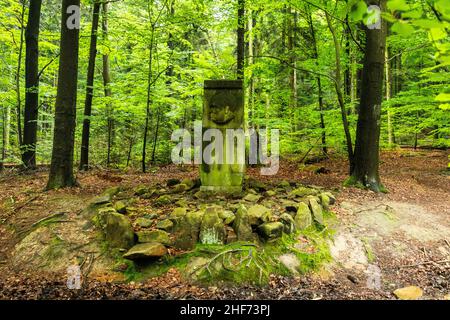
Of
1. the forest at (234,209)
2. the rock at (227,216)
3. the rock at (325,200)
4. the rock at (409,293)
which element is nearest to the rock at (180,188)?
the forest at (234,209)

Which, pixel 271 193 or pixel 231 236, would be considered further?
pixel 271 193

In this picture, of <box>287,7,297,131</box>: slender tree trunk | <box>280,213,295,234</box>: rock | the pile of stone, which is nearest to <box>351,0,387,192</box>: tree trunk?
the pile of stone

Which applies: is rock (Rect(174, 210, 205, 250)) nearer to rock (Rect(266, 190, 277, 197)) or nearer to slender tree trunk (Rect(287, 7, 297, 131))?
rock (Rect(266, 190, 277, 197))

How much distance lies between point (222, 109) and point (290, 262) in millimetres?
3100

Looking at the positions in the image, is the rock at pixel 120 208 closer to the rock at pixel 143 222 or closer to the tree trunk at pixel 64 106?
the rock at pixel 143 222

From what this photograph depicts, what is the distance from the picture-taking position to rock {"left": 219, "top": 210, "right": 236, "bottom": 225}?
178 inches

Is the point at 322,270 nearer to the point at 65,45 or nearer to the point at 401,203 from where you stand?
the point at 401,203

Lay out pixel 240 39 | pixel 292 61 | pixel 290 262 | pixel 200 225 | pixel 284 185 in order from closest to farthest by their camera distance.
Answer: pixel 290 262, pixel 200 225, pixel 284 185, pixel 240 39, pixel 292 61

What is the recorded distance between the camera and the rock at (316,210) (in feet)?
16.5

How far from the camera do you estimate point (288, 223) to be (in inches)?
180

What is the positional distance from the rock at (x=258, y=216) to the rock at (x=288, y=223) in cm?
21

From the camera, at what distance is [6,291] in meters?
3.50

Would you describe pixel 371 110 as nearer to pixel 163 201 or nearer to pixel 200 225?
pixel 200 225

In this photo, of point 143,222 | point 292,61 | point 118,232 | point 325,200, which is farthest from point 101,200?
point 292,61
